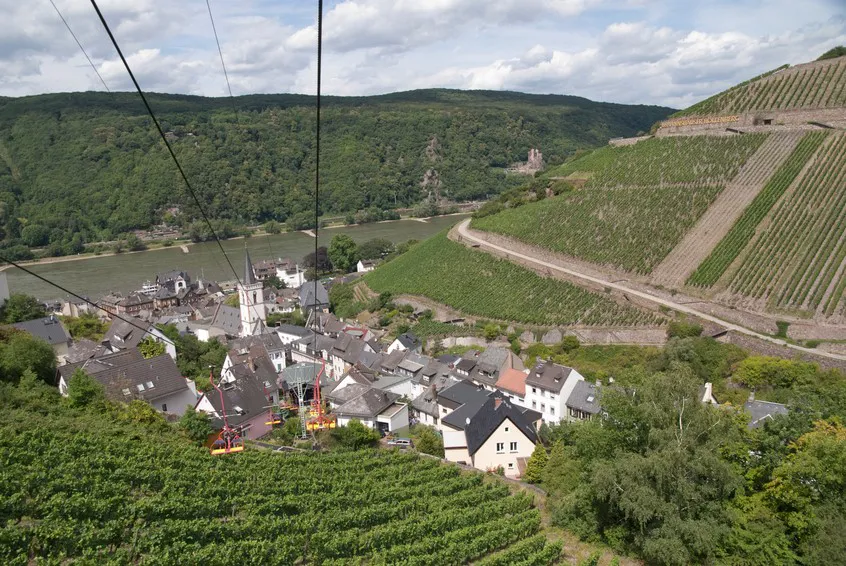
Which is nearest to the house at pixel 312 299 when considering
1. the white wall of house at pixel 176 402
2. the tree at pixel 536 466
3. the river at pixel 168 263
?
the river at pixel 168 263

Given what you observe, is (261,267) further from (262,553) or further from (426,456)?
(262,553)

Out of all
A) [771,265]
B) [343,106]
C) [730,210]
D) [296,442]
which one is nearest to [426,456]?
[296,442]

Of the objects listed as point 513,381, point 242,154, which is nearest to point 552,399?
point 513,381

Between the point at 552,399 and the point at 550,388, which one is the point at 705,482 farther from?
the point at 552,399

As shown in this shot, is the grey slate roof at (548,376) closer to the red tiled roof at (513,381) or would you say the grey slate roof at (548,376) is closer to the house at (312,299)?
the red tiled roof at (513,381)

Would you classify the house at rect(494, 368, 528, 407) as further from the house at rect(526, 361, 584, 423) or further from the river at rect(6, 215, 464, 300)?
the river at rect(6, 215, 464, 300)

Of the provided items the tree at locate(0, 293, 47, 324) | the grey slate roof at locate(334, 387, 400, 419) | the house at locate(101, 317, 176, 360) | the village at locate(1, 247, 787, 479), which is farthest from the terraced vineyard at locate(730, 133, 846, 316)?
the tree at locate(0, 293, 47, 324)
